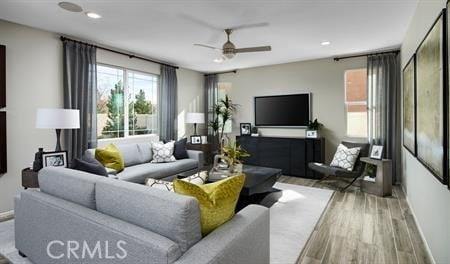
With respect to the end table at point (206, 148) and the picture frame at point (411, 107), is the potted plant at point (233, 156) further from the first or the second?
the end table at point (206, 148)

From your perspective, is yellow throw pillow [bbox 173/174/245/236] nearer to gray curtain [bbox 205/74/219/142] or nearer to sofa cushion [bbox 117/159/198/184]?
sofa cushion [bbox 117/159/198/184]

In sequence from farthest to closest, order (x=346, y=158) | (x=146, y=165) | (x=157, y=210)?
(x=346, y=158), (x=146, y=165), (x=157, y=210)

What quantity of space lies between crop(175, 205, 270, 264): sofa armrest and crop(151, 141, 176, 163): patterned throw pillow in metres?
3.01

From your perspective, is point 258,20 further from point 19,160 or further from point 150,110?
point 19,160

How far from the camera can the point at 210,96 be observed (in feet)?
22.2

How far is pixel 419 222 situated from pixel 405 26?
98.2 inches

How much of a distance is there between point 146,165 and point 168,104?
1.74m

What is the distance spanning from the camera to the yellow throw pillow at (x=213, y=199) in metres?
1.41

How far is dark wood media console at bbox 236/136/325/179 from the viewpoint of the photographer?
5.11 m

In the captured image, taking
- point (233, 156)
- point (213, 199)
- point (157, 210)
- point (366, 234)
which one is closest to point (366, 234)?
point (366, 234)

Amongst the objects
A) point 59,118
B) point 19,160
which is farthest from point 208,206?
point 19,160

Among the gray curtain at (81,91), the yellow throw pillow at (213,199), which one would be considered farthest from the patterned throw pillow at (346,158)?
the gray curtain at (81,91)

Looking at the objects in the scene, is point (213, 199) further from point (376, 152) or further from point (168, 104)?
point (168, 104)

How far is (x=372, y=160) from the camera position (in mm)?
4168
